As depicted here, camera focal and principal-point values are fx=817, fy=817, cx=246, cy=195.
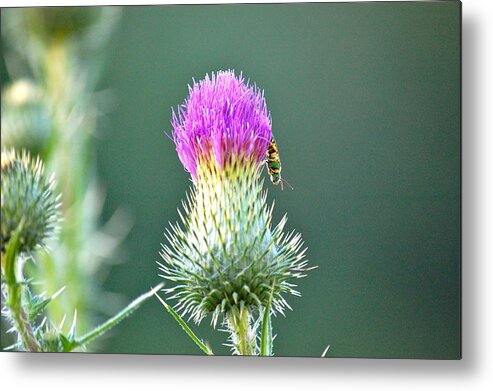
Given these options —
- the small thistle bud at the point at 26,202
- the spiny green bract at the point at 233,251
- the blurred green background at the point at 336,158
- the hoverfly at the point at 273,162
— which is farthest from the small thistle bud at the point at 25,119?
the hoverfly at the point at 273,162

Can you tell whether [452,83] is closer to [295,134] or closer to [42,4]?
[295,134]

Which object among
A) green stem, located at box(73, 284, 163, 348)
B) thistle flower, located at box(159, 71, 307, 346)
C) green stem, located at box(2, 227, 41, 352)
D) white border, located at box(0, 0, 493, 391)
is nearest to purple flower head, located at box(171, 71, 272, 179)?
thistle flower, located at box(159, 71, 307, 346)

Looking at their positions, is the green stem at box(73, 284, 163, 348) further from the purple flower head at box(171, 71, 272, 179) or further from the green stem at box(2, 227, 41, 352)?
the purple flower head at box(171, 71, 272, 179)

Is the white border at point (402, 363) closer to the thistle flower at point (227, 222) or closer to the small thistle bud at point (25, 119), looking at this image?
the thistle flower at point (227, 222)

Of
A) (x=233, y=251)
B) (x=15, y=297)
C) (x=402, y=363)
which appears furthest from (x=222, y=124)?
(x=402, y=363)

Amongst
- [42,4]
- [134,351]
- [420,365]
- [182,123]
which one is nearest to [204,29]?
[182,123]

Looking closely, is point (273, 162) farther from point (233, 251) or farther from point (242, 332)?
point (242, 332)
